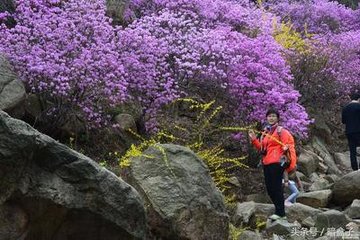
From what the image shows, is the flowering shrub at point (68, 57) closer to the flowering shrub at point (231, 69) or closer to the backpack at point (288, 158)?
the flowering shrub at point (231, 69)

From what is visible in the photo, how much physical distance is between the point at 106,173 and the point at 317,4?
17099 millimetres

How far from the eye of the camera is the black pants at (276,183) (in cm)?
715

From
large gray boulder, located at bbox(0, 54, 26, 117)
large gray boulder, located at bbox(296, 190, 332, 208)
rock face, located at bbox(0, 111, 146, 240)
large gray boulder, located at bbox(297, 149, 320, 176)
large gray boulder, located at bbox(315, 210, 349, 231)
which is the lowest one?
large gray boulder, located at bbox(297, 149, 320, 176)

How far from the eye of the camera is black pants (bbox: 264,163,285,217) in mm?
7148

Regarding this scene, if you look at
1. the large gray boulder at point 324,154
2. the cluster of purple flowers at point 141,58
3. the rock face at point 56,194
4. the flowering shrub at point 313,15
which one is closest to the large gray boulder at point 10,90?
the cluster of purple flowers at point 141,58

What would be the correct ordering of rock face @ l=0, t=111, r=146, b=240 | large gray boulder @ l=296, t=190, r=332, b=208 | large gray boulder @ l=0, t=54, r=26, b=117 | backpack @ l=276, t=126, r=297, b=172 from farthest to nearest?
1. large gray boulder @ l=296, t=190, r=332, b=208
2. large gray boulder @ l=0, t=54, r=26, b=117
3. backpack @ l=276, t=126, r=297, b=172
4. rock face @ l=0, t=111, r=146, b=240

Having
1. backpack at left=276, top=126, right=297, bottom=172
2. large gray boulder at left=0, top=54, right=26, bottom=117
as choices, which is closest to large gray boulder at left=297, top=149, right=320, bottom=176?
backpack at left=276, top=126, right=297, bottom=172

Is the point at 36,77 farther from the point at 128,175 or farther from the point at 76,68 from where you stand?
the point at 128,175

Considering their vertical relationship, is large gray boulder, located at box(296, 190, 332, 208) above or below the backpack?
below

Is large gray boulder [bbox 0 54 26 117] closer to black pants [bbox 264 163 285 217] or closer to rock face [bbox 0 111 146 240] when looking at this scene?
rock face [bbox 0 111 146 240]

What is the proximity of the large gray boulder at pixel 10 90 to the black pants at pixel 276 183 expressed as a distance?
11.2 feet

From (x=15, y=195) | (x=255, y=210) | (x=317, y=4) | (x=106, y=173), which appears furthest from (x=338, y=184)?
(x=317, y=4)

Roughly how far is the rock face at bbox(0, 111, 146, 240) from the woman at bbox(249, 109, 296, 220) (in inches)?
119

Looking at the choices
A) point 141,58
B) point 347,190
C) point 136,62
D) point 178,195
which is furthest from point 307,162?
point 178,195
